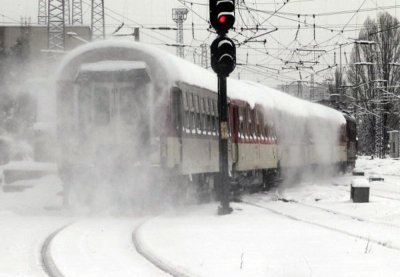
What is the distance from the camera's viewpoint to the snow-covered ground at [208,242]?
6.98 m

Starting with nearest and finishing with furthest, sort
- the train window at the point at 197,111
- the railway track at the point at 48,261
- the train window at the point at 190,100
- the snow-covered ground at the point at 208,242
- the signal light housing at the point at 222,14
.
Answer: the railway track at the point at 48,261
the snow-covered ground at the point at 208,242
the signal light housing at the point at 222,14
the train window at the point at 190,100
the train window at the point at 197,111

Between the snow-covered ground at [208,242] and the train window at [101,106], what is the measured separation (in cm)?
184

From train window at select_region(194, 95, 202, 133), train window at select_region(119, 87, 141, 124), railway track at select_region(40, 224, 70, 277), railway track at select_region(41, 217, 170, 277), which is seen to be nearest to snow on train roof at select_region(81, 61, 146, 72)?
train window at select_region(119, 87, 141, 124)

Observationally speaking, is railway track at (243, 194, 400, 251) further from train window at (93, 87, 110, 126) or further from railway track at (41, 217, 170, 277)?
train window at (93, 87, 110, 126)

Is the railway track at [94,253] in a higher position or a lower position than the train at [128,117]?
lower

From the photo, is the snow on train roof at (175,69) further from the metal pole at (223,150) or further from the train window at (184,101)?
the metal pole at (223,150)

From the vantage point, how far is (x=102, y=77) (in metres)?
13.2

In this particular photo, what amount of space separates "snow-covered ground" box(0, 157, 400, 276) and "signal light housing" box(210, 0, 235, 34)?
3370mm

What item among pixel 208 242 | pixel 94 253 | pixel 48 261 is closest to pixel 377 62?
pixel 208 242

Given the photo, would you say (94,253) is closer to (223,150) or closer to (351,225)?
(351,225)

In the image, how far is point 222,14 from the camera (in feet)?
40.7

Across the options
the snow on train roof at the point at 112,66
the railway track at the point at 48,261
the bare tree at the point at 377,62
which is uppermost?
the bare tree at the point at 377,62

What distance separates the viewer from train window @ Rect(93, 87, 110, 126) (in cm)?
1319

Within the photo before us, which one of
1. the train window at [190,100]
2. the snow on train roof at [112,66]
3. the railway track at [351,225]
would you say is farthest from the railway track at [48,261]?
the train window at [190,100]
